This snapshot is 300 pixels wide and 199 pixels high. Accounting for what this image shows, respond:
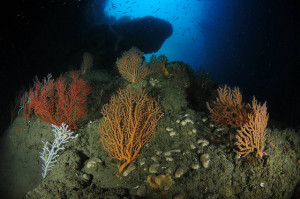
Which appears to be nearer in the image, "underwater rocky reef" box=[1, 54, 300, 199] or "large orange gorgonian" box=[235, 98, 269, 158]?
"underwater rocky reef" box=[1, 54, 300, 199]

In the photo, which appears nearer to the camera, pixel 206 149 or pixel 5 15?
pixel 206 149

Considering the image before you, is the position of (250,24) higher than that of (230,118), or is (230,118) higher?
(250,24)

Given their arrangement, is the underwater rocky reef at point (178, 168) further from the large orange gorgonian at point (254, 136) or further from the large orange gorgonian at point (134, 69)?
the large orange gorgonian at point (134, 69)

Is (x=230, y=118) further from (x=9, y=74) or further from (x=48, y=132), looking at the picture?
Answer: (x=9, y=74)

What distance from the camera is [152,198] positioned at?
270cm

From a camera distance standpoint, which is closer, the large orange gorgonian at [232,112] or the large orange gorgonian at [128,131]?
the large orange gorgonian at [128,131]

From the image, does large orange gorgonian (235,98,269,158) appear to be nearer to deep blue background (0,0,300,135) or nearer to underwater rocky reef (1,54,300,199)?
underwater rocky reef (1,54,300,199)

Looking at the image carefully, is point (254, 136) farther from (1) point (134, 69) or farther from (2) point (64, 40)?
(2) point (64, 40)

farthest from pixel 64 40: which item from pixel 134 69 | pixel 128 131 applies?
pixel 128 131

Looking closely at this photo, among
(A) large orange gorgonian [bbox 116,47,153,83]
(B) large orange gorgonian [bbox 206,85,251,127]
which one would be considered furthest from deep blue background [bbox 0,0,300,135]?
(A) large orange gorgonian [bbox 116,47,153,83]

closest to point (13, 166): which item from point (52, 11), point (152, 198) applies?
point (152, 198)

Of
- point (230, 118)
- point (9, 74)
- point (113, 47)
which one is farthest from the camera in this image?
point (113, 47)

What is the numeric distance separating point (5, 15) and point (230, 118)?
41.2ft

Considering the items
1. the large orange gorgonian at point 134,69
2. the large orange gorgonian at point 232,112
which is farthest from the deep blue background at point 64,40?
the large orange gorgonian at point 134,69
